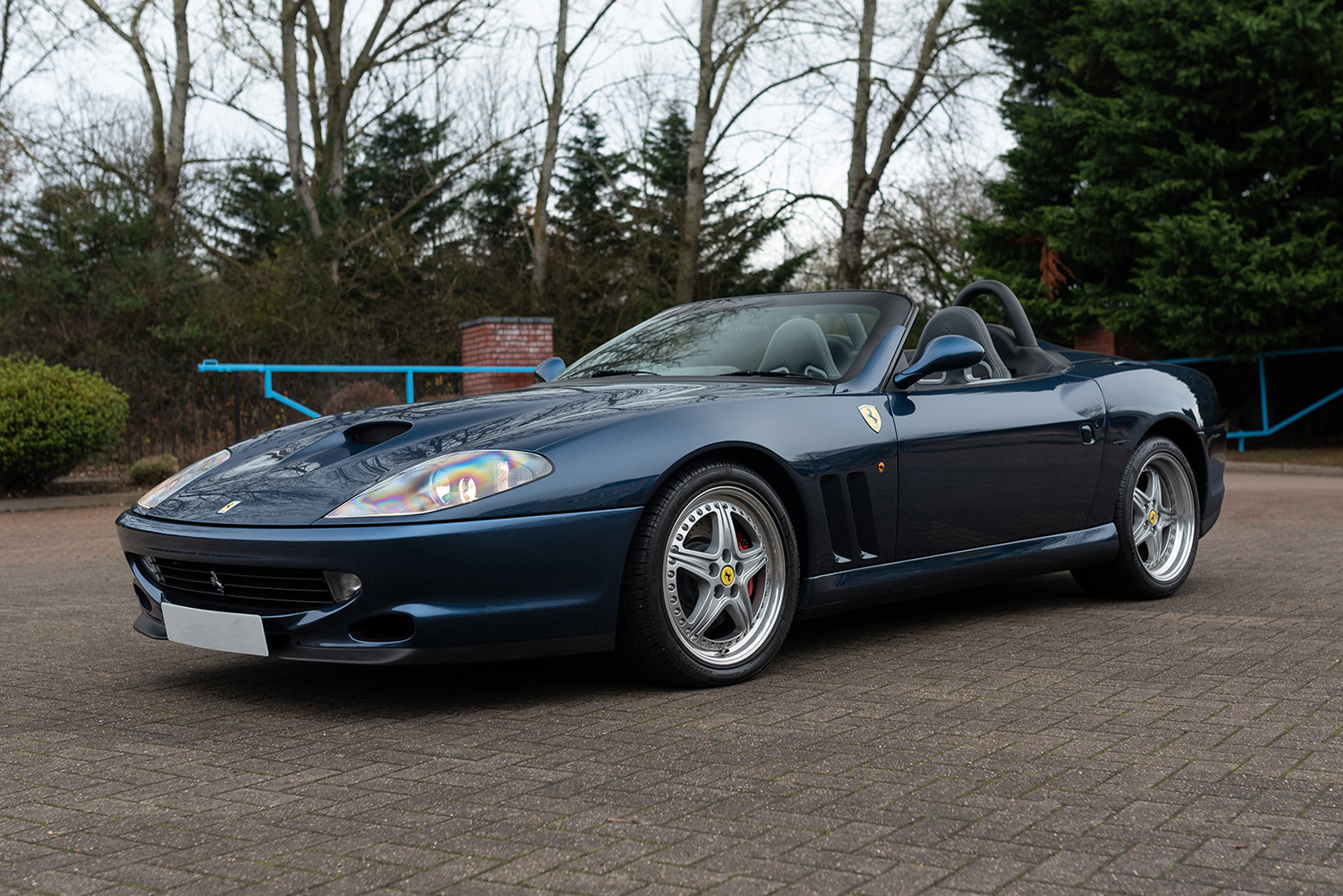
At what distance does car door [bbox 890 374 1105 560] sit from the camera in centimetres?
466

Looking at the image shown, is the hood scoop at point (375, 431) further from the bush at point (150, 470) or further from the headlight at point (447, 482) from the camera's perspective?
the bush at point (150, 470)

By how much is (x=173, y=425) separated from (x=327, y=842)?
15851 mm

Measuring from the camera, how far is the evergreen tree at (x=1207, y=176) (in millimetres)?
17438

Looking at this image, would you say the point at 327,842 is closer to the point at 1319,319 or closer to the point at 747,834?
the point at 747,834

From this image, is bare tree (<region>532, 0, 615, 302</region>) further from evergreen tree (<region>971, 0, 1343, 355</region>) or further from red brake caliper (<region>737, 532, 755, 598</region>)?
red brake caliper (<region>737, 532, 755, 598</region>)

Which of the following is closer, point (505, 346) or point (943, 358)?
point (943, 358)

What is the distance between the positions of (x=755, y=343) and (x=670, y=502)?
1.37m

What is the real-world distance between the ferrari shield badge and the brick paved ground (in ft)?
2.71

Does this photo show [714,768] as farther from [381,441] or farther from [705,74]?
[705,74]

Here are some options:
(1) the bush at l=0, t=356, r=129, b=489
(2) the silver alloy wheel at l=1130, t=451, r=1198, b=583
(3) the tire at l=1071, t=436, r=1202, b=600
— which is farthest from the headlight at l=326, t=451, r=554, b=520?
(1) the bush at l=0, t=356, r=129, b=489

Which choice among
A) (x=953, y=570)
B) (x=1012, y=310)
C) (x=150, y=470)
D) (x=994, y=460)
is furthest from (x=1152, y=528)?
(x=150, y=470)

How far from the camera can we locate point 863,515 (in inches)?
175

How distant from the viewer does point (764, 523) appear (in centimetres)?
419

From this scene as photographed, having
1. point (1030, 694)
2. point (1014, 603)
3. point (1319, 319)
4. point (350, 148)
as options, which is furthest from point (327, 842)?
point (350, 148)
